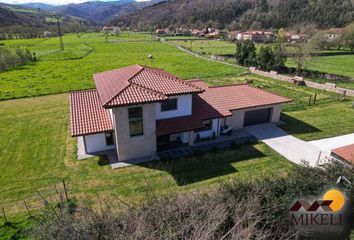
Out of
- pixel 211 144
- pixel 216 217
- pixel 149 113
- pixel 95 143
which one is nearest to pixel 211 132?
pixel 211 144

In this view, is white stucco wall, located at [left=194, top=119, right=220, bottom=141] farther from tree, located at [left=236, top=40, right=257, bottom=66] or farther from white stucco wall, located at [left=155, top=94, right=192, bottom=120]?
tree, located at [left=236, top=40, right=257, bottom=66]

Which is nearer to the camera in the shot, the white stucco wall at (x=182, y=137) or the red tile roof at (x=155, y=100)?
the red tile roof at (x=155, y=100)

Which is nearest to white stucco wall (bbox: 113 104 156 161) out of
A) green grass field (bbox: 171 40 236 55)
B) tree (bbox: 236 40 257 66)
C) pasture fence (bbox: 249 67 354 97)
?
pasture fence (bbox: 249 67 354 97)

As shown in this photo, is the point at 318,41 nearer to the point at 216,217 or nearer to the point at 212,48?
the point at 212,48

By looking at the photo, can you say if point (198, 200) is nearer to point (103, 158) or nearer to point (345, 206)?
point (345, 206)

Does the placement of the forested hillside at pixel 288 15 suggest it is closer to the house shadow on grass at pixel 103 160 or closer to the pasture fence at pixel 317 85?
the pasture fence at pixel 317 85

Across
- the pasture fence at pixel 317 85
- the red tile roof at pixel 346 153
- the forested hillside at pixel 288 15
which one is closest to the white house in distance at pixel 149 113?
the red tile roof at pixel 346 153
